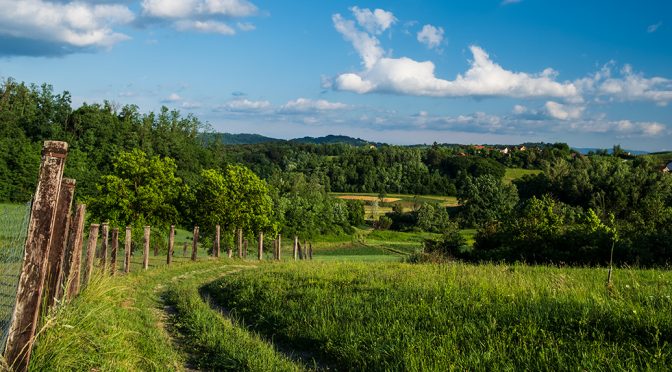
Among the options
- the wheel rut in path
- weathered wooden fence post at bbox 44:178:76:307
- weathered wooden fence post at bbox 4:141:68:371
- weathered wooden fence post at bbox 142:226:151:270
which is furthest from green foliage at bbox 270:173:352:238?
weathered wooden fence post at bbox 4:141:68:371

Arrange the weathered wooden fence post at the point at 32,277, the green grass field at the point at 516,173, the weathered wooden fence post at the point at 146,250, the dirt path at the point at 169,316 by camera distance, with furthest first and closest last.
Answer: the green grass field at the point at 516,173 → the weathered wooden fence post at the point at 146,250 → the dirt path at the point at 169,316 → the weathered wooden fence post at the point at 32,277

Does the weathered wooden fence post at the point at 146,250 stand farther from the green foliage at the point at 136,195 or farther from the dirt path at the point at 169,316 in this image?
the green foliage at the point at 136,195

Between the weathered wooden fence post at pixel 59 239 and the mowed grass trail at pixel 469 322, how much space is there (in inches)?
152

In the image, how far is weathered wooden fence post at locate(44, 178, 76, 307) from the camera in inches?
267

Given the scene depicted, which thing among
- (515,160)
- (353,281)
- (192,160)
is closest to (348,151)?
(515,160)

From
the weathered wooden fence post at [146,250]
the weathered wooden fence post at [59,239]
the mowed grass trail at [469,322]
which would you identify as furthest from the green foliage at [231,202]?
the weathered wooden fence post at [59,239]

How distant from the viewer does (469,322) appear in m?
8.47

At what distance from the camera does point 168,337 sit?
955cm

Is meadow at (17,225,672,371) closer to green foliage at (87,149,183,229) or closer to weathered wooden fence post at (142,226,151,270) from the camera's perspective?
weathered wooden fence post at (142,226,151,270)

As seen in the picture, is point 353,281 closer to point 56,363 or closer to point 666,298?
point 666,298

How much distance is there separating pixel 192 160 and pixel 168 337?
8660cm

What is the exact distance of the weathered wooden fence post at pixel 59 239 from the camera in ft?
22.3

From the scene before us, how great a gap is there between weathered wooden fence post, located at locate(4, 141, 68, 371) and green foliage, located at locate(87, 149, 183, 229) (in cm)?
2846

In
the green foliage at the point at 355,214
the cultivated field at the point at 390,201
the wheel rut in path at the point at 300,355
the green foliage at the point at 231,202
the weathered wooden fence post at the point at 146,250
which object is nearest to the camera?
the wheel rut in path at the point at 300,355
